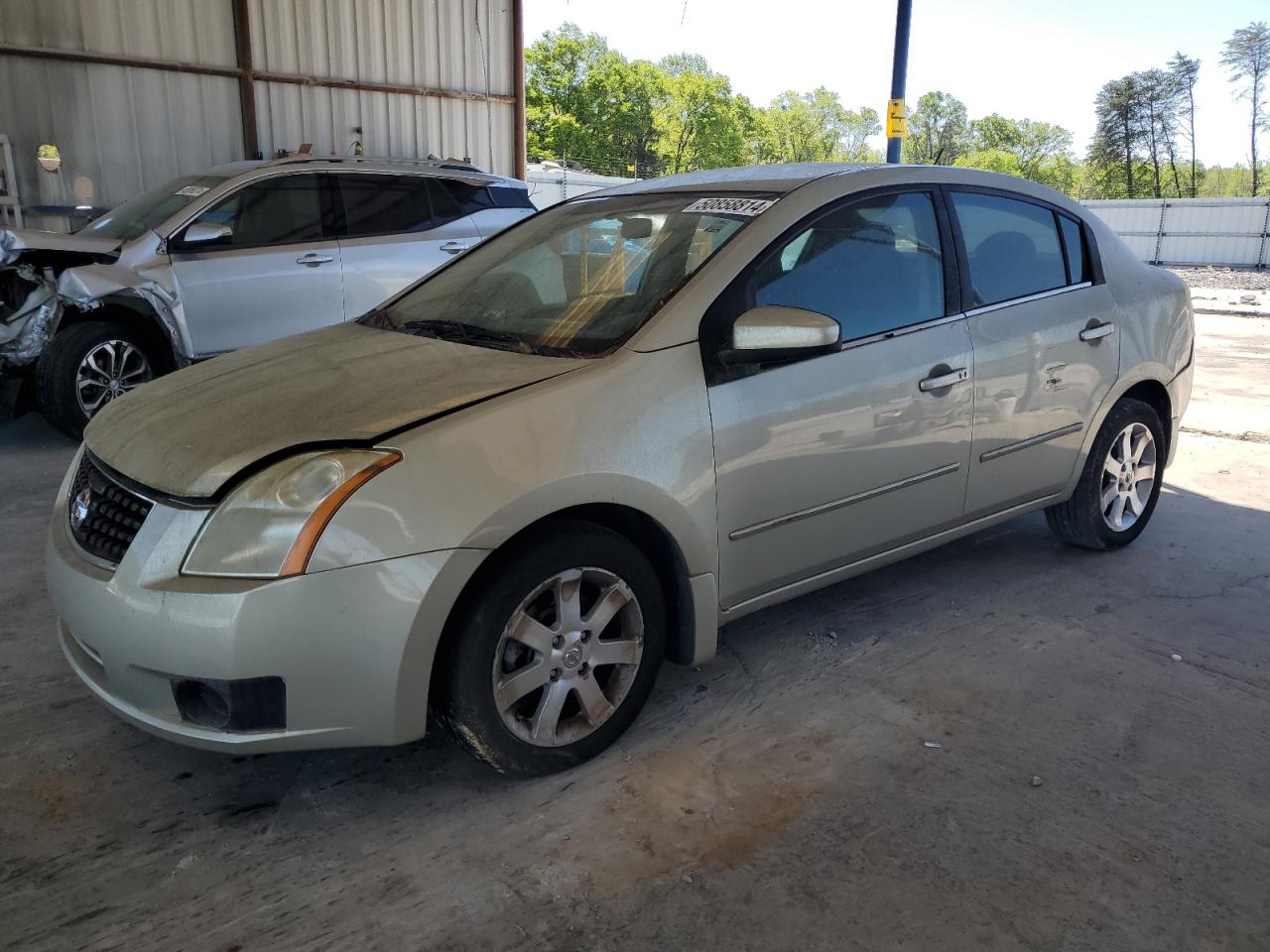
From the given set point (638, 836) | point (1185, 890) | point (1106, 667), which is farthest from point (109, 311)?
point (1185, 890)

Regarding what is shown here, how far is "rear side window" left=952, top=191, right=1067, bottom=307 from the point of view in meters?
3.64

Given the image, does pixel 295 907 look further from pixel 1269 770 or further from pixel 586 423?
pixel 1269 770

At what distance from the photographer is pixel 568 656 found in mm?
2654

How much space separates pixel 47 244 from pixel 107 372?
34.7 inches

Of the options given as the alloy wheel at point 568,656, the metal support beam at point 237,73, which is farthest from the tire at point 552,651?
the metal support beam at point 237,73

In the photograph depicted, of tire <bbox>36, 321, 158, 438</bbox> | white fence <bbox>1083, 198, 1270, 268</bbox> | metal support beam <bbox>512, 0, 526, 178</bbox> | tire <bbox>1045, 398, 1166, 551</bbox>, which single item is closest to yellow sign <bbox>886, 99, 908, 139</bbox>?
metal support beam <bbox>512, 0, 526, 178</bbox>

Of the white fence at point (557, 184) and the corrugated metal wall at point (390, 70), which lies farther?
the white fence at point (557, 184)

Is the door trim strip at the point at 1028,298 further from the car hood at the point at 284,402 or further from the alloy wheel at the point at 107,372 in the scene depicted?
the alloy wheel at the point at 107,372

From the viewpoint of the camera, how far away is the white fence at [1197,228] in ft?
93.7

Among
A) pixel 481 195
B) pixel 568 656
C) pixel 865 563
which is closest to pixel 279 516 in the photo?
pixel 568 656

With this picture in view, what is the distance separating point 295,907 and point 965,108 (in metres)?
140

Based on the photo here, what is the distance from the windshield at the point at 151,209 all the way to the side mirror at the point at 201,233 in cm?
25

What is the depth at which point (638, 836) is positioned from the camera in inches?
97.7

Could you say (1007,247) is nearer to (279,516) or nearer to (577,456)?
(577,456)
